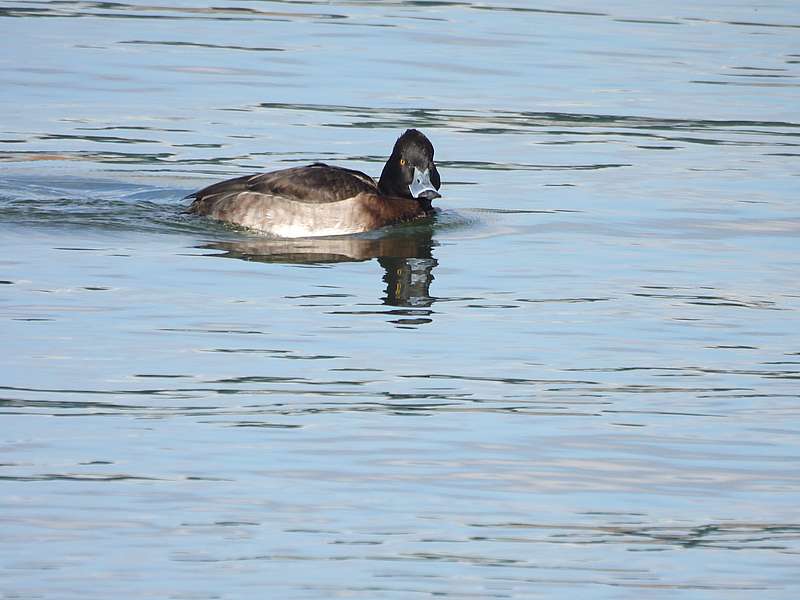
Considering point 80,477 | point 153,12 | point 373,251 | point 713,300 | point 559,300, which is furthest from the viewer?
point 153,12

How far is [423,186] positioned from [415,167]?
182 mm

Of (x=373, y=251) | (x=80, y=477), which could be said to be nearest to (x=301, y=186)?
(x=373, y=251)

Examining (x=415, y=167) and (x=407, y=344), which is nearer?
(x=407, y=344)

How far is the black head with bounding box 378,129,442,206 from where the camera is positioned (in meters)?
14.1

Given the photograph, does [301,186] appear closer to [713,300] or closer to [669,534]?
[713,300]

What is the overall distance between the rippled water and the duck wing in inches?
14.7

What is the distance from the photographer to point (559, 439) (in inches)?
327

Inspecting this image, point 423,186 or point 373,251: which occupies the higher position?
point 423,186

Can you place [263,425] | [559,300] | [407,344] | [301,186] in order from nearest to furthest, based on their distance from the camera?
[263,425], [407,344], [559,300], [301,186]

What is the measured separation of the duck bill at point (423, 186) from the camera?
1409cm

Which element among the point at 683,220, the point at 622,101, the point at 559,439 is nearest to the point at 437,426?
the point at 559,439

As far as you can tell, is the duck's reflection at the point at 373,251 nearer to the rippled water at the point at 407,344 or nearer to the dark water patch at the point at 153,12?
the rippled water at the point at 407,344

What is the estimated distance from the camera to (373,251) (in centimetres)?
1333

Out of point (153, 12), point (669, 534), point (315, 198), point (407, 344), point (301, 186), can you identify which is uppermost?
point (153, 12)
